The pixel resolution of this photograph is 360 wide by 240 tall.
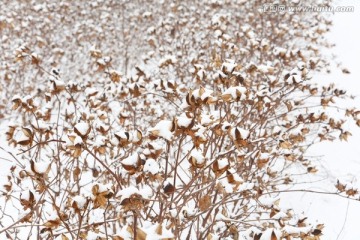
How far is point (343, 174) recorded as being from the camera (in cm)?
483

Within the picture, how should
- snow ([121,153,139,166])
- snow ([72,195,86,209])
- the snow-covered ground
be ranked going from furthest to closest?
the snow-covered ground → snow ([72,195,86,209]) → snow ([121,153,139,166])

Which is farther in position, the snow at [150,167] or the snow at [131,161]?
the snow at [150,167]

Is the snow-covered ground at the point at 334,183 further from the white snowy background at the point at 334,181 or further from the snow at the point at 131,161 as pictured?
the snow at the point at 131,161

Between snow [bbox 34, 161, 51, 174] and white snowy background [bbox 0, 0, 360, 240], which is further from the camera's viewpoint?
white snowy background [bbox 0, 0, 360, 240]

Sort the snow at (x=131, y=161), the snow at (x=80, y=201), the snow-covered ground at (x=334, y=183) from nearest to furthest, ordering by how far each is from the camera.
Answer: the snow at (x=131, y=161) → the snow at (x=80, y=201) → the snow-covered ground at (x=334, y=183)

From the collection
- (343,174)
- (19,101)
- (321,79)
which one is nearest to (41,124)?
(19,101)

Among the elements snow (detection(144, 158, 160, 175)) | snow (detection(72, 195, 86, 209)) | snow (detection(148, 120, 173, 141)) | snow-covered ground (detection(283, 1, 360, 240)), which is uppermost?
snow-covered ground (detection(283, 1, 360, 240))

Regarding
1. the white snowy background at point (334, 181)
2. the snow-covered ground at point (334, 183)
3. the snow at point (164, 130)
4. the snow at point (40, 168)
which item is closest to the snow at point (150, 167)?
the snow at point (164, 130)

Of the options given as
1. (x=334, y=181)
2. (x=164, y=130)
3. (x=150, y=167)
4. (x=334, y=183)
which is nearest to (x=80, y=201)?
(x=150, y=167)

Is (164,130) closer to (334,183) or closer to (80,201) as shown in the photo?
(80,201)

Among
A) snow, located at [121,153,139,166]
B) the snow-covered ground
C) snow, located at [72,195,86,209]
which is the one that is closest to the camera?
snow, located at [121,153,139,166]

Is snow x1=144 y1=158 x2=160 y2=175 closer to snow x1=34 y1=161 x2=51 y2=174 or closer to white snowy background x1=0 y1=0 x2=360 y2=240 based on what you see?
snow x1=34 y1=161 x2=51 y2=174

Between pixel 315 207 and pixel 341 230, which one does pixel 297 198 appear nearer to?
pixel 315 207

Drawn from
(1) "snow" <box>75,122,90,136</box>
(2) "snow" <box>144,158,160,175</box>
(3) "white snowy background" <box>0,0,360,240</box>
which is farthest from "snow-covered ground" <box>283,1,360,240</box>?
(1) "snow" <box>75,122,90,136</box>
